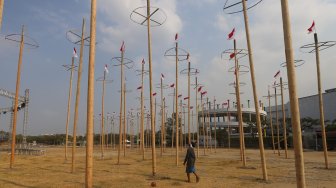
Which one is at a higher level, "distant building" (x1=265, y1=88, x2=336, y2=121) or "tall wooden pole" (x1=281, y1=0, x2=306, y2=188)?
"distant building" (x1=265, y1=88, x2=336, y2=121)

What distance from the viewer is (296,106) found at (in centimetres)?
729

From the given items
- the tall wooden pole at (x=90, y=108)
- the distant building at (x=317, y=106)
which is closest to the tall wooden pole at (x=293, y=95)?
the tall wooden pole at (x=90, y=108)

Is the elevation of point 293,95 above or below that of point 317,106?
below

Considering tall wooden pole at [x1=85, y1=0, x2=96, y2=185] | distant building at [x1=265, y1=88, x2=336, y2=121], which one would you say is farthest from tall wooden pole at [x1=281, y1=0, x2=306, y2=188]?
distant building at [x1=265, y1=88, x2=336, y2=121]

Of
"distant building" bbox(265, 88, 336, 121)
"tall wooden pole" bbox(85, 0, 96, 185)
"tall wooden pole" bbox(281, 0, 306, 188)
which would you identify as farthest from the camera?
"distant building" bbox(265, 88, 336, 121)

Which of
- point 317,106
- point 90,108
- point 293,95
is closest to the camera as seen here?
point 293,95

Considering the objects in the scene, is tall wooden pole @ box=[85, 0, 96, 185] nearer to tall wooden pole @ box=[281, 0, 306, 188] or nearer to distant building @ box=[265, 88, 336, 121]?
tall wooden pole @ box=[281, 0, 306, 188]

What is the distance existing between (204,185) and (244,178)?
11.2 ft

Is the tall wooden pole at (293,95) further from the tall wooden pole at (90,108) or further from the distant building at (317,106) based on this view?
the distant building at (317,106)

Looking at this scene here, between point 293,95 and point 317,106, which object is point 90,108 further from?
point 317,106

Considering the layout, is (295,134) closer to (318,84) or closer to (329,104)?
(318,84)

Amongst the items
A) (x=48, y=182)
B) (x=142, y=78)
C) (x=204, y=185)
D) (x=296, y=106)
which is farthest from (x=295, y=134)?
(x=142, y=78)

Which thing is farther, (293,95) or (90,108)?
(90,108)

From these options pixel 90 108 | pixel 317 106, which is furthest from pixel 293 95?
pixel 317 106
